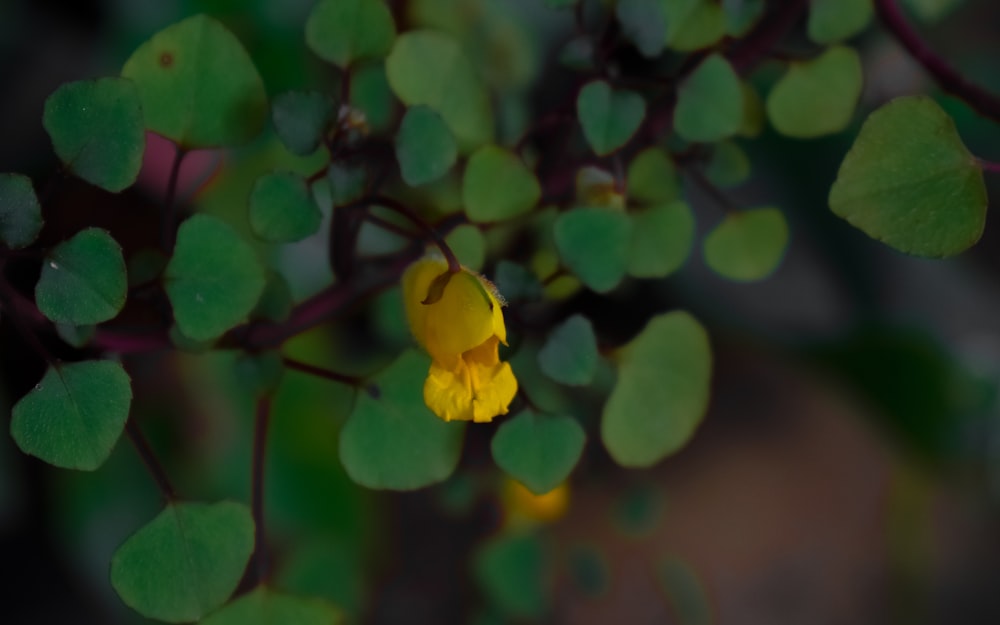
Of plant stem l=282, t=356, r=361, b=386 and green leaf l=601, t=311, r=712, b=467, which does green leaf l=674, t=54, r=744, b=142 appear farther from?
plant stem l=282, t=356, r=361, b=386

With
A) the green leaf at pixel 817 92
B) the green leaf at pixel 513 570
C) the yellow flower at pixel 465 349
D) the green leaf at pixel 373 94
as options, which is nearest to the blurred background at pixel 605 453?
the green leaf at pixel 513 570

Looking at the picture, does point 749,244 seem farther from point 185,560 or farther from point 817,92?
point 185,560

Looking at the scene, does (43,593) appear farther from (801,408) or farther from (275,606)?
(801,408)

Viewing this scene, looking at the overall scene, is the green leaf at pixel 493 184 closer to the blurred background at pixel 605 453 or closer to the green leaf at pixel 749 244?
the green leaf at pixel 749 244

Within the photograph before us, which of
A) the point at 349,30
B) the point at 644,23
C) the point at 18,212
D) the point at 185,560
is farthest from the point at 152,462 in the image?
the point at 644,23

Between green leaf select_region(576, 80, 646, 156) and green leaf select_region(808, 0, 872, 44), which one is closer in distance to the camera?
green leaf select_region(576, 80, 646, 156)

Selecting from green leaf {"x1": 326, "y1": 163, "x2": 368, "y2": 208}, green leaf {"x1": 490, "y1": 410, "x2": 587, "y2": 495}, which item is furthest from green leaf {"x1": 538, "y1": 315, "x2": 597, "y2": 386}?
green leaf {"x1": 326, "y1": 163, "x2": 368, "y2": 208}
